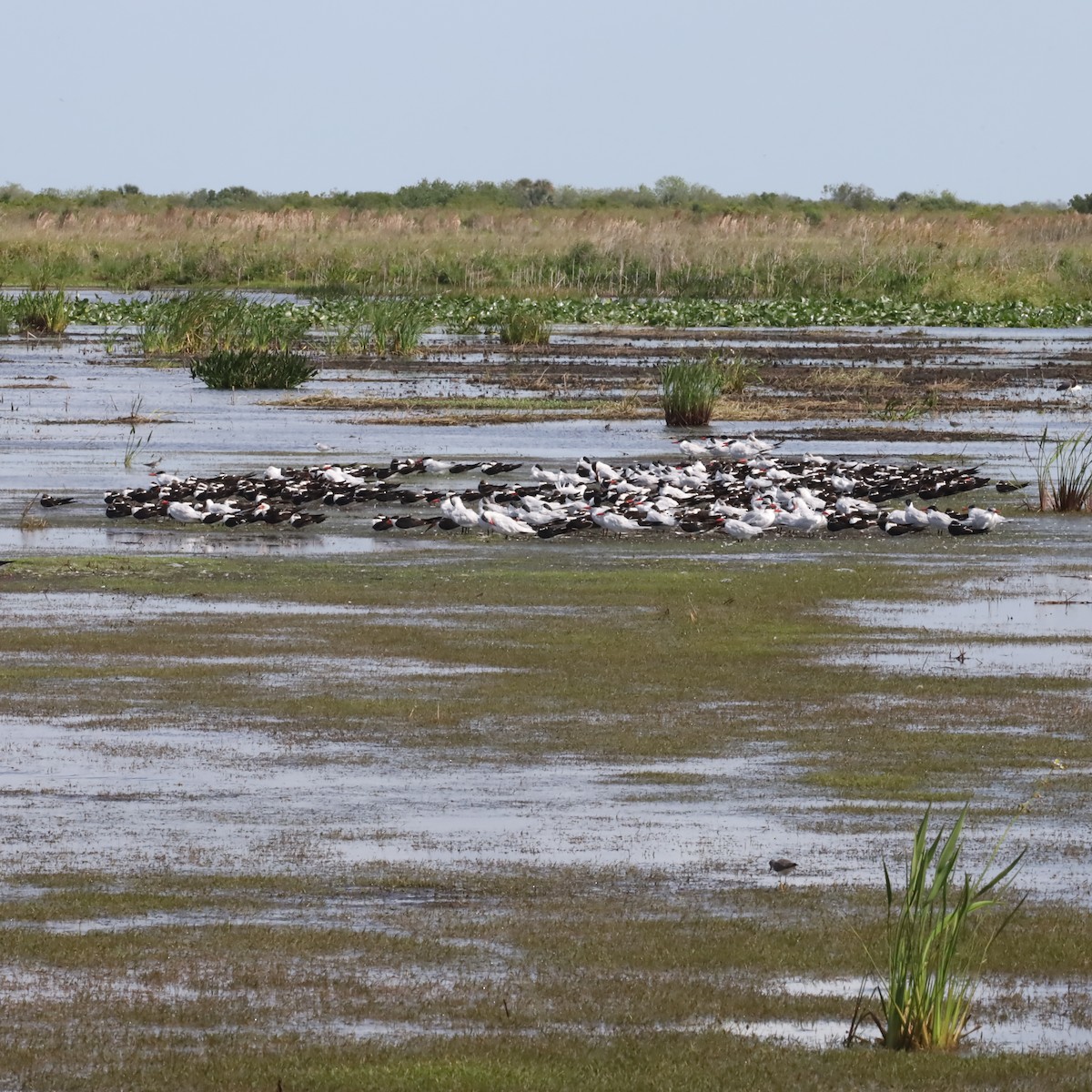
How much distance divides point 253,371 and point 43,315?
54.4 feet

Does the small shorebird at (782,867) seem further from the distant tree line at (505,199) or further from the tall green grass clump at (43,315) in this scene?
the distant tree line at (505,199)

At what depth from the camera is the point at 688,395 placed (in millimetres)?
32312

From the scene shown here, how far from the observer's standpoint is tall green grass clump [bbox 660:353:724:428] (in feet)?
107

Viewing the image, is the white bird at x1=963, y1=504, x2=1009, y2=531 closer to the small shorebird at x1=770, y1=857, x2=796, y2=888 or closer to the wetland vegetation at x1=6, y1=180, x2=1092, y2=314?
the small shorebird at x1=770, y1=857, x2=796, y2=888

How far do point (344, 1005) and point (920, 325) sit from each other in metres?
54.7

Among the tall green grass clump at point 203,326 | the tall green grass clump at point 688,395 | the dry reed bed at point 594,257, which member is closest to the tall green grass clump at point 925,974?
the tall green grass clump at point 688,395

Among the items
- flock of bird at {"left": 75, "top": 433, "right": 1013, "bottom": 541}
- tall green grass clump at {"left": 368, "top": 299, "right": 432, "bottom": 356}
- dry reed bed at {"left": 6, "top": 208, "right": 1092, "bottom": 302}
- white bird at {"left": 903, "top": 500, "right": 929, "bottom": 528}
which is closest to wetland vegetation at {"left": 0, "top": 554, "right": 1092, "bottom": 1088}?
flock of bird at {"left": 75, "top": 433, "right": 1013, "bottom": 541}

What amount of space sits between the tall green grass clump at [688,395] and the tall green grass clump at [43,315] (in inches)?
937

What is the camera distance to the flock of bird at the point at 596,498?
2067 cm

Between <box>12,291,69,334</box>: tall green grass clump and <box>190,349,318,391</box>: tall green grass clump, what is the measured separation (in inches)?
608

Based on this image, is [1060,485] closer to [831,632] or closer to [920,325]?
[831,632]

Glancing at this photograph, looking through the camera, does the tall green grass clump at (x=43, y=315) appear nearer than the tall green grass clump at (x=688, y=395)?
No

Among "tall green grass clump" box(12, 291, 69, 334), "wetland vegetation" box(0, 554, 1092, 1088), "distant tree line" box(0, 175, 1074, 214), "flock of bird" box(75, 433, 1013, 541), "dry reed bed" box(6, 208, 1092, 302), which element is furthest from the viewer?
"distant tree line" box(0, 175, 1074, 214)

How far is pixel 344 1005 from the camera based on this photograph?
Result: 23.8 ft
